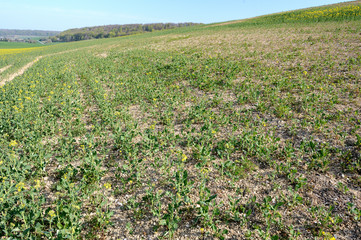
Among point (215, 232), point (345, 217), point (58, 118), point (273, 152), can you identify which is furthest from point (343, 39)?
point (58, 118)

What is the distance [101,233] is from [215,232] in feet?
7.12

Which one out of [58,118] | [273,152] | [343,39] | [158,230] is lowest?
[158,230]

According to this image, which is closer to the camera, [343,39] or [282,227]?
[282,227]

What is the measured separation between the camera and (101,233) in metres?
3.87

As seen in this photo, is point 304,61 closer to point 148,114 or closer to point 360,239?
point 148,114

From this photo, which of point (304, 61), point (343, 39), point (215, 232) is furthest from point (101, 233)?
point (343, 39)

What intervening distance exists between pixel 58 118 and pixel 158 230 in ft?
24.1


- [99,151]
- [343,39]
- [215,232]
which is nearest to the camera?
[215,232]

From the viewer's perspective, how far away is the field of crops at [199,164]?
3861mm

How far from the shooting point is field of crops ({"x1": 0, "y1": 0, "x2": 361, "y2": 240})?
386cm

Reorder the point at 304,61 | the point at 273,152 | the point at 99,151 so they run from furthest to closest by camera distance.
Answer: the point at 304,61
the point at 99,151
the point at 273,152

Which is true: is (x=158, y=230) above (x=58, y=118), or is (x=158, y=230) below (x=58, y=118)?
below

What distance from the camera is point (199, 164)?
16.9 feet

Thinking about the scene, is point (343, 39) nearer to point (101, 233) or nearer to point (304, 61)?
point (304, 61)
